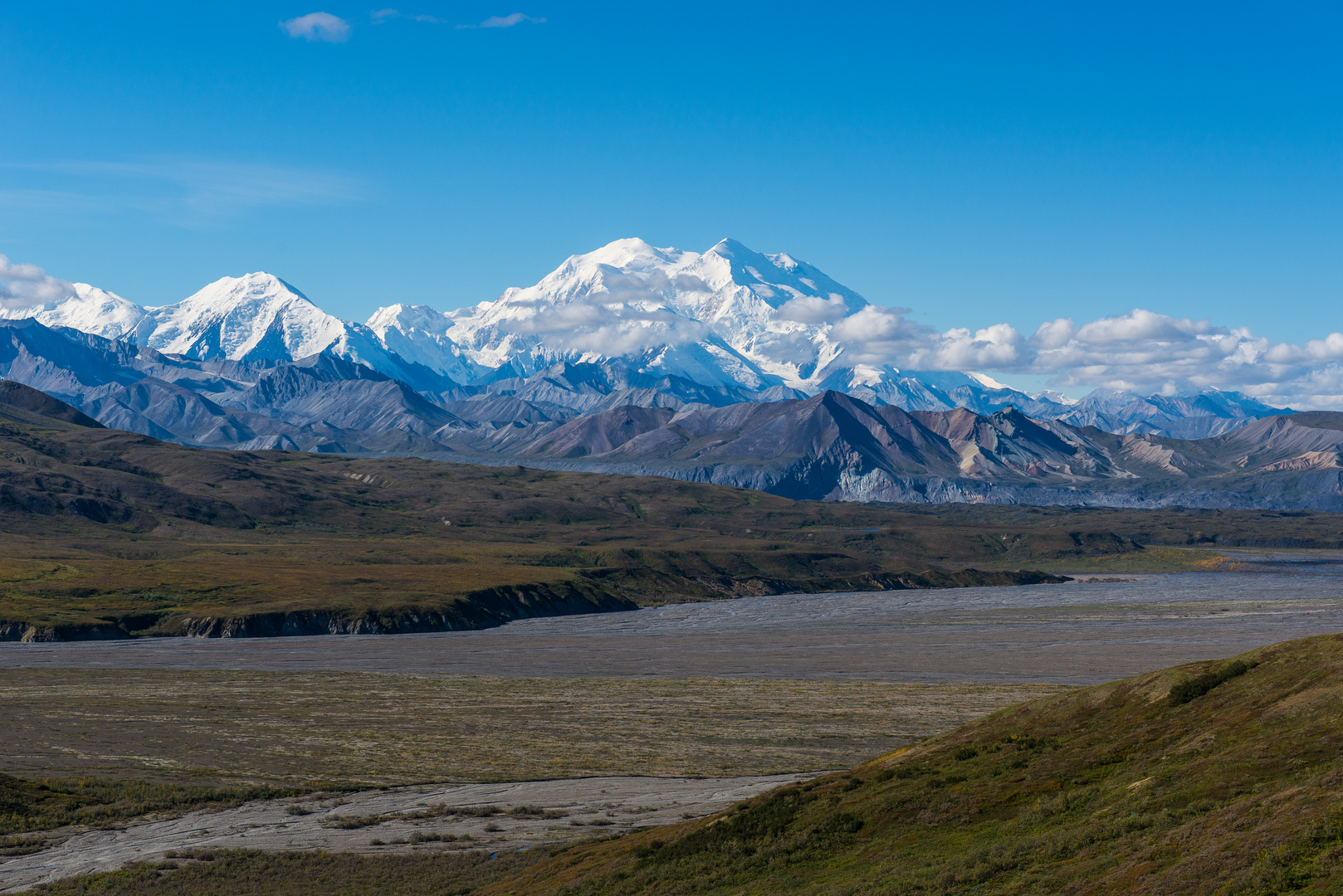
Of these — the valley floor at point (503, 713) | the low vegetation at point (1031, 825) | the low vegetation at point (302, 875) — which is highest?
the low vegetation at point (1031, 825)

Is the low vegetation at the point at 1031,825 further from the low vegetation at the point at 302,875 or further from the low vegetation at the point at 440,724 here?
the low vegetation at the point at 440,724

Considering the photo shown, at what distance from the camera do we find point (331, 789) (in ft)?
206

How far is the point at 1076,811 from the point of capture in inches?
1340

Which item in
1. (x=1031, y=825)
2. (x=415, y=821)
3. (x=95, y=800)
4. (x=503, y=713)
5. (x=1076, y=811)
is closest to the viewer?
(x=1076, y=811)

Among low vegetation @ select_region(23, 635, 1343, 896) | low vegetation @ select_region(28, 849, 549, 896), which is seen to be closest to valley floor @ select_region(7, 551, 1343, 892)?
low vegetation @ select_region(28, 849, 549, 896)

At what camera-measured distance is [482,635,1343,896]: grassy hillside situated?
26.2 m

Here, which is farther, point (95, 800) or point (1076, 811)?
point (95, 800)

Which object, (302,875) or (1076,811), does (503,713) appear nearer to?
(302,875)

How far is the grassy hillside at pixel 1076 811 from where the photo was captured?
2617 cm

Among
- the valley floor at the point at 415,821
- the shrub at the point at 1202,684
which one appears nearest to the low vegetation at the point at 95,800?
the valley floor at the point at 415,821

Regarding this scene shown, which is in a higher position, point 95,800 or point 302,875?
point 95,800

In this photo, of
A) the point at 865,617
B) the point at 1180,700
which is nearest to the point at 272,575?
the point at 865,617

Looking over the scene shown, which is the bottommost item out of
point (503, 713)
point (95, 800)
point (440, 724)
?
point (503, 713)

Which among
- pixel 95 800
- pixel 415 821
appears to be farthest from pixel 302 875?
pixel 95 800
